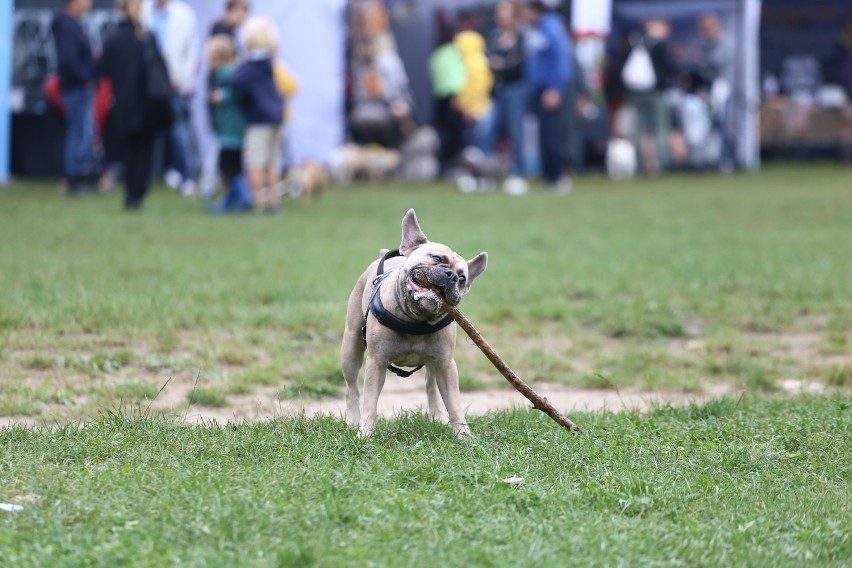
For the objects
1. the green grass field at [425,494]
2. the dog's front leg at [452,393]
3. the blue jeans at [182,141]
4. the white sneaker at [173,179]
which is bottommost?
the green grass field at [425,494]

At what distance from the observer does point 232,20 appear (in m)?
15.8

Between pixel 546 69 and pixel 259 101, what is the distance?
5680mm

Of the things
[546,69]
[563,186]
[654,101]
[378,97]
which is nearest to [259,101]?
[546,69]

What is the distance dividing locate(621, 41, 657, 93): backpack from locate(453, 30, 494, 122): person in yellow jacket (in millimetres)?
2575

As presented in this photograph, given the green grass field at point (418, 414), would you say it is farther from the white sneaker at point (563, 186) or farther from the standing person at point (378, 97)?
the standing person at point (378, 97)

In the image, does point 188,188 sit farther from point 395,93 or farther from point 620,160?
point 620,160

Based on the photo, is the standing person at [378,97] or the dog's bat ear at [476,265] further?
A: the standing person at [378,97]

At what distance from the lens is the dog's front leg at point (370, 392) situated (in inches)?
187

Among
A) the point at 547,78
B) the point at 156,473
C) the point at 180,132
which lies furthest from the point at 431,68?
the point at 156,473

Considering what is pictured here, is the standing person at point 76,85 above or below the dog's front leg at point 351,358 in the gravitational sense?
above

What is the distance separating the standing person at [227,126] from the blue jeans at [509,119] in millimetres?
6124

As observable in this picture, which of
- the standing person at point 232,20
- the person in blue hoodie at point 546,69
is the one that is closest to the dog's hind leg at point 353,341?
the standing person at point 232,20

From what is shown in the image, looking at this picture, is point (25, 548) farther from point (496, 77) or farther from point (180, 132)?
point (496, 77)

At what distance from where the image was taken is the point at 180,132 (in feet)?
57.9
